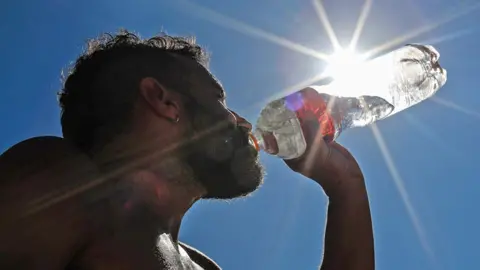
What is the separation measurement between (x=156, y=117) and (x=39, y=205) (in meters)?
0.81

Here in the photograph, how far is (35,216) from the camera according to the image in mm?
1628

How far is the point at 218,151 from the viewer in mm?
2445

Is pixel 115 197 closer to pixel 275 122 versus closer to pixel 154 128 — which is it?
pixel 154 128

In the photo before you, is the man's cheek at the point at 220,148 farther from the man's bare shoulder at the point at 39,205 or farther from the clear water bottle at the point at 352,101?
the man's bare shoulder at the point at 39,205

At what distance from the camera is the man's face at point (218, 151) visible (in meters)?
2.43

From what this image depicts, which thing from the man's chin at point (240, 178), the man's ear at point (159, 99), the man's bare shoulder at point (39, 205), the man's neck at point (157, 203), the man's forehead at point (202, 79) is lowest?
the man's bare shoulder at point (39, 205)

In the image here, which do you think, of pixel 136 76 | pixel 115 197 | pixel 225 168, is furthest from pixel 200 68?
pixel 115 197

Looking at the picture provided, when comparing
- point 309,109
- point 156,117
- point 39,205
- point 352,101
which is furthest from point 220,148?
point 352,101

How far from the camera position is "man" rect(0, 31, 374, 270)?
5.48 feet

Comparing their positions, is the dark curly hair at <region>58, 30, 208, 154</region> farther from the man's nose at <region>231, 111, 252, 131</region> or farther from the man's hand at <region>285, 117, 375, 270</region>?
the man's hand at <region>285, 117, 375, 270</region>

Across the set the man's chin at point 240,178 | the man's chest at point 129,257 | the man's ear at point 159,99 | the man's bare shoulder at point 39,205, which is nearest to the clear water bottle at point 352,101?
the man's chin at point 240,178

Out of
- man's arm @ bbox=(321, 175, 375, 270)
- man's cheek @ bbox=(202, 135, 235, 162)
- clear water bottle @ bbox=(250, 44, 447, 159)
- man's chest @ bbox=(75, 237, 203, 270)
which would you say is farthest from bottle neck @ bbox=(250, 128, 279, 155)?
man's chest @ bbox=(75, 237, 203, 270)

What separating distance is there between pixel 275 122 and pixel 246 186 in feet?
1.32

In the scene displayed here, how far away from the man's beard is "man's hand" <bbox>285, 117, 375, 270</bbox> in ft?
0.93
